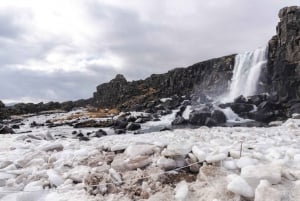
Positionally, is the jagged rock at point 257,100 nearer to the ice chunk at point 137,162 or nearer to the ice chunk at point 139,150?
the ice chunk at point 139,150

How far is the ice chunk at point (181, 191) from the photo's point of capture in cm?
328

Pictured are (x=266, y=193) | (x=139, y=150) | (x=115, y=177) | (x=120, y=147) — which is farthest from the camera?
(x=120, y=147)

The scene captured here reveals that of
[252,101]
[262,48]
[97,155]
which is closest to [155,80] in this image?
[262,48]

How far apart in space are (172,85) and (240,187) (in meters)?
64.8

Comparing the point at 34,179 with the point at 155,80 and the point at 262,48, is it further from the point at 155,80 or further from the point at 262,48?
the point at 155,80

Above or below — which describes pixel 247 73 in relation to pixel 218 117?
above

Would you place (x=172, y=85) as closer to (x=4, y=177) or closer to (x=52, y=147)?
(x=52, y=147)

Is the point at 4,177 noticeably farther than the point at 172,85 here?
No

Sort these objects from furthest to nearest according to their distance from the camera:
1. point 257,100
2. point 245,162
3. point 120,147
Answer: point 257,100 < point 120,147 < point 245,162

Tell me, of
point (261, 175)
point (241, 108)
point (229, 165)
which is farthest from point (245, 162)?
point (241, 108)

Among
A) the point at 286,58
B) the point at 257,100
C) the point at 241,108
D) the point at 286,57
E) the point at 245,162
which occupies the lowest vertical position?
the point at 245,162

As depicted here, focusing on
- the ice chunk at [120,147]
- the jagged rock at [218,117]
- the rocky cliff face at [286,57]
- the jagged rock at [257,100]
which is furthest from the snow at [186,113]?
the ice chunk at [120,147]

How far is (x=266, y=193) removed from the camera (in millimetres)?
2832

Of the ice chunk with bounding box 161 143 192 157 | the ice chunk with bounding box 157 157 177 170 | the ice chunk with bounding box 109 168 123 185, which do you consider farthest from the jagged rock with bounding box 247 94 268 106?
the ice chunk with bounding box 109 168 123 185
